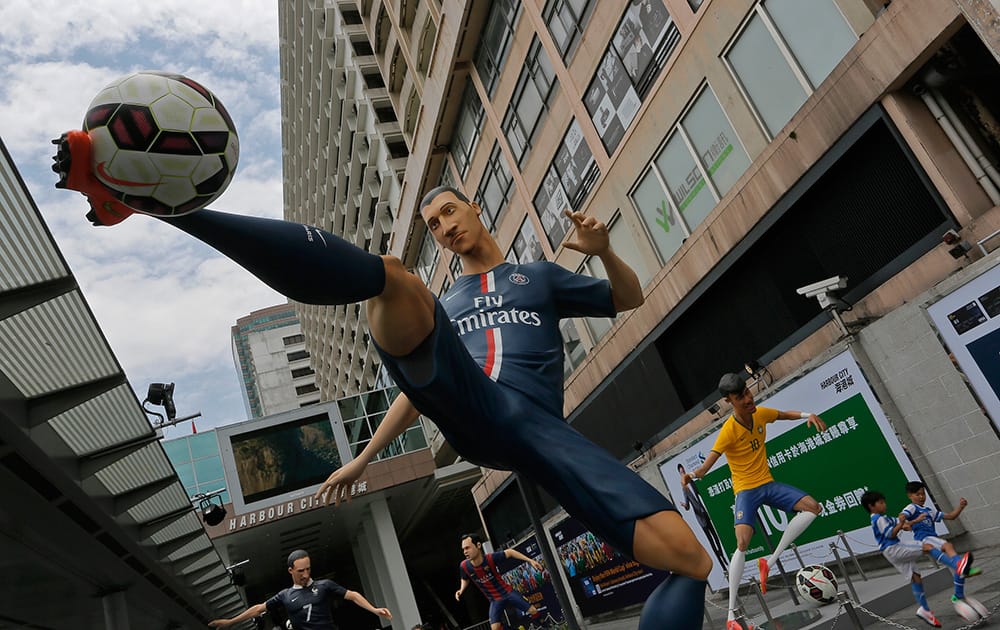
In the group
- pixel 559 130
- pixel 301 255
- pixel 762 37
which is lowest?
pixel 301 255

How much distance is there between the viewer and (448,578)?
60.4 meters

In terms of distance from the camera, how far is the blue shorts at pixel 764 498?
25.1 ft

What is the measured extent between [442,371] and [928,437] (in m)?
8.58

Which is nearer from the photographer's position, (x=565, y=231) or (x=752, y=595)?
(x=752, y=595)

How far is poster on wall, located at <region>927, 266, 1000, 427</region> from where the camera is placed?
796cm

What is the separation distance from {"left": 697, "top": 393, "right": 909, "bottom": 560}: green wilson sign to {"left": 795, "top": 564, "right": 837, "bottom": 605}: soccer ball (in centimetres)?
186

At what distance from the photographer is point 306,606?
7875 millimetres

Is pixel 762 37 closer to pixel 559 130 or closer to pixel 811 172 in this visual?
pixel 811 172

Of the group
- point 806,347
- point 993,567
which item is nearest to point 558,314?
point 993,567

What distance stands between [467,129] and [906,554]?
22291 mm

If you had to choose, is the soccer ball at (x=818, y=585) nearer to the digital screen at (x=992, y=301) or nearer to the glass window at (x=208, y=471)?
the digital screen at (x=992, y=301)

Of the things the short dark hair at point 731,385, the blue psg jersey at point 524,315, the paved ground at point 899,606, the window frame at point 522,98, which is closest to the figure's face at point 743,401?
the short dark hair at point 731,385

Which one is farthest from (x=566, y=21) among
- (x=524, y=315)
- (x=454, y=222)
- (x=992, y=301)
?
(x=524, y=315)

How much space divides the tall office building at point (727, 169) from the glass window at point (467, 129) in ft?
0.37
